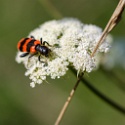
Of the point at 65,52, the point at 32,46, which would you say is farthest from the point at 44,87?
the point at 65,52

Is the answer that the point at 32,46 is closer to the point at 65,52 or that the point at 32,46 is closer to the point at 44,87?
the point at 65,52

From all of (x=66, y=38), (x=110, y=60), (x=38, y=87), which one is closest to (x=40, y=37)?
(x=66, y=38)

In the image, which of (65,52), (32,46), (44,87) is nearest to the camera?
(65,52)

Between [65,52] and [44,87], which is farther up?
[44,87]

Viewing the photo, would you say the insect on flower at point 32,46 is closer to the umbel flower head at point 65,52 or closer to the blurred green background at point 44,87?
the umbel flower head at point 65,52

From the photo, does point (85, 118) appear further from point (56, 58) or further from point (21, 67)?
point (56, 58)

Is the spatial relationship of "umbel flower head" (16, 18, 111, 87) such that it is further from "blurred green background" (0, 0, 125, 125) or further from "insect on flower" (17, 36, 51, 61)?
"blurred green background" (0, 0, 125, 125)
